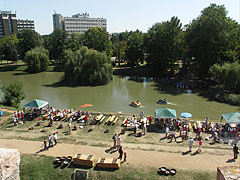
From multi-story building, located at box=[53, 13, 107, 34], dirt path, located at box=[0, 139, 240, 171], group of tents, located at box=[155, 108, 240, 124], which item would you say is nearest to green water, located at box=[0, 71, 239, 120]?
group of tents, located at box=[155, 108, 240, 124]

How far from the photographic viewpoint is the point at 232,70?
3578 centimetres

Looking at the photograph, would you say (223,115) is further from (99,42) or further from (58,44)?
(58,44)

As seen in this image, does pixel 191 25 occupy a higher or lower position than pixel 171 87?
higher

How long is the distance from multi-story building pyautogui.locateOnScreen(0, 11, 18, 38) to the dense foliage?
4364 inches

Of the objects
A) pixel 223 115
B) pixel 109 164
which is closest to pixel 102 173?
pixel 109 164

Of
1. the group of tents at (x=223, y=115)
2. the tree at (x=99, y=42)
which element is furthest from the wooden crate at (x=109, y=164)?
the tree at (x=99, y=42)

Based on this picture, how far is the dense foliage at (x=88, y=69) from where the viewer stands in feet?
156

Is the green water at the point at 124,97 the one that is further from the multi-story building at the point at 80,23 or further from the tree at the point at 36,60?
the multi-story building at the point at 80,23

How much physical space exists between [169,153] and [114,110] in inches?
621

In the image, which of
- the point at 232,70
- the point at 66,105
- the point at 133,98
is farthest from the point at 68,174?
the point at 232,70

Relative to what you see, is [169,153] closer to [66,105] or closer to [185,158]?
[185,158]

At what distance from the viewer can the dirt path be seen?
1448 centimetres

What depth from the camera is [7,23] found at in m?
138

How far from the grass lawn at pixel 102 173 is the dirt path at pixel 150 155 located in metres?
0.81
